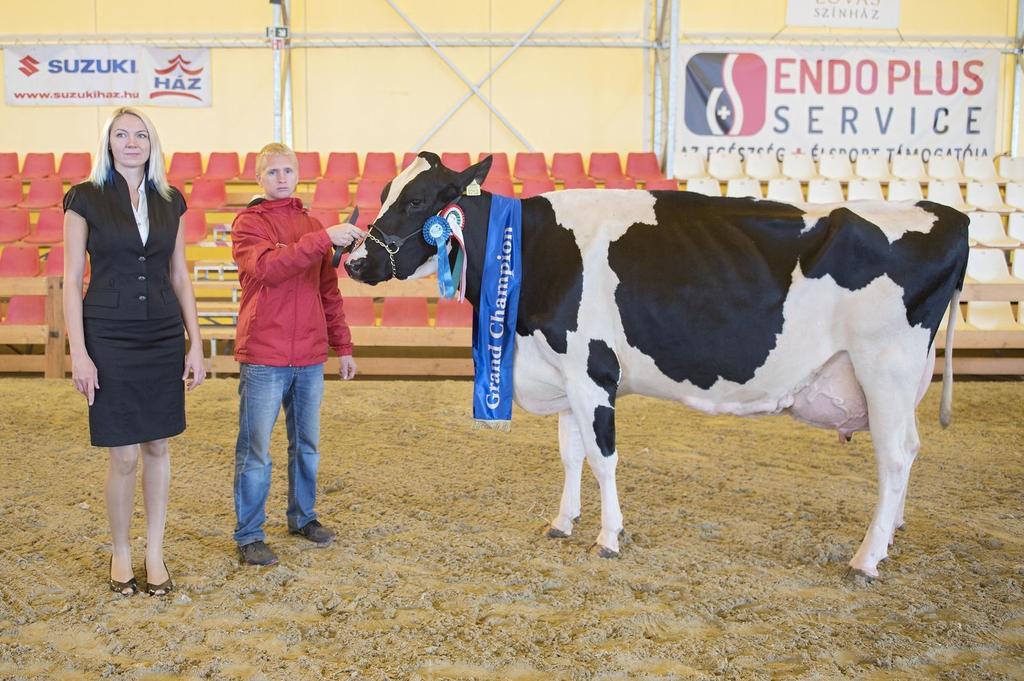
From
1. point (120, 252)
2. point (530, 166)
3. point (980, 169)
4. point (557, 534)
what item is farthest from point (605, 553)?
point (980, 169)

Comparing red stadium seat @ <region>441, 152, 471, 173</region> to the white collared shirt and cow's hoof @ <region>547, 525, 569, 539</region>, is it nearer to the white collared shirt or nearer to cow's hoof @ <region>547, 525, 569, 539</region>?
cow's hoof @ <region>547, 525, 569, 539</region>

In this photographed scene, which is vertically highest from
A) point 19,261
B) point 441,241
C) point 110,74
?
point 110,74

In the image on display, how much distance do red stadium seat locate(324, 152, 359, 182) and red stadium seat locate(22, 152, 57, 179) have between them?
3.59 m

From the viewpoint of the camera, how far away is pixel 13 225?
10.5 m

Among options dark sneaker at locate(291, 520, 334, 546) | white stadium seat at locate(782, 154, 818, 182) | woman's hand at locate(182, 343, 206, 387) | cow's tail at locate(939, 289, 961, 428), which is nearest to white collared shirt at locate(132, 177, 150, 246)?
woman's hand at locate(182, 343, 206, 387)

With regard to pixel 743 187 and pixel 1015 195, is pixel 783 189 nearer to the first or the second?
pixel 743 187

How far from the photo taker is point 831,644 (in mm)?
2945

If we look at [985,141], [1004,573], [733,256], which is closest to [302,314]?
[733,256]

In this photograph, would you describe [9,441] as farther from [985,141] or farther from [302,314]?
[985,141]

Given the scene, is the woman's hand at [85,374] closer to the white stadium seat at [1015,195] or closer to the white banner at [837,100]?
the white banner at [837,100]

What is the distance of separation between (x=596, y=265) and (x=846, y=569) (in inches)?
64.7

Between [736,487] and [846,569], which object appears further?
[736,487]

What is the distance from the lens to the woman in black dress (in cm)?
312

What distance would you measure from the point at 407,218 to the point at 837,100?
366 inches
